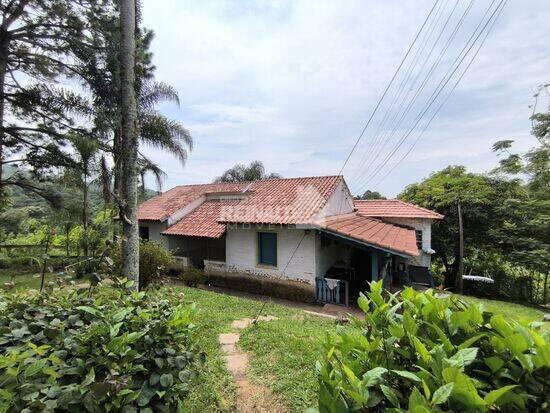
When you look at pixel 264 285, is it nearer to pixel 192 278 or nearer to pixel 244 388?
pixel 192 278

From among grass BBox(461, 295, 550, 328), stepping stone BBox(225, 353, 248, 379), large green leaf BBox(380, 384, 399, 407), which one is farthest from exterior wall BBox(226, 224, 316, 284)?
large green leaf BBox(380, 384, 399, 407)

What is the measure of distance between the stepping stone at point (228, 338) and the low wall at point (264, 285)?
18.2ft

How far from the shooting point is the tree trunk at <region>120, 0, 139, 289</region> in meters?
5.63

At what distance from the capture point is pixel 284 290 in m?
11.6

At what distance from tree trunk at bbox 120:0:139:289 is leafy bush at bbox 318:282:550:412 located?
501cm

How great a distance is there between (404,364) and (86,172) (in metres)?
14.7

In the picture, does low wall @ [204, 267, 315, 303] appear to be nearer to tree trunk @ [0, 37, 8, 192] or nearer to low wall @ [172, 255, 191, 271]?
low wall @ [172, 255, 191, 271]

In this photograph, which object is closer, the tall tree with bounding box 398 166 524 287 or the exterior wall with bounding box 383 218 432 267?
the exterior wall with bounding box 383 218 432 267

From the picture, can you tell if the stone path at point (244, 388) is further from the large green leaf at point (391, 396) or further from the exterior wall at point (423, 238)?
the exterior wall at point (423, 238)

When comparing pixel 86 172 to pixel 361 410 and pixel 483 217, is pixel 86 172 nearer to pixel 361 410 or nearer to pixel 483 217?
pixel 361 410

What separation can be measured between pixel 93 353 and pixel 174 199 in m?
18.1

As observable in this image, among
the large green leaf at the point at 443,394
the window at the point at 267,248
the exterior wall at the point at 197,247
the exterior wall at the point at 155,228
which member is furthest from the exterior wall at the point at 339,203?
the large green leaf at the point at 443,394

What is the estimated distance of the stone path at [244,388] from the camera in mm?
3479

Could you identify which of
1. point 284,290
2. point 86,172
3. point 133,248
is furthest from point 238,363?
point 86,172
